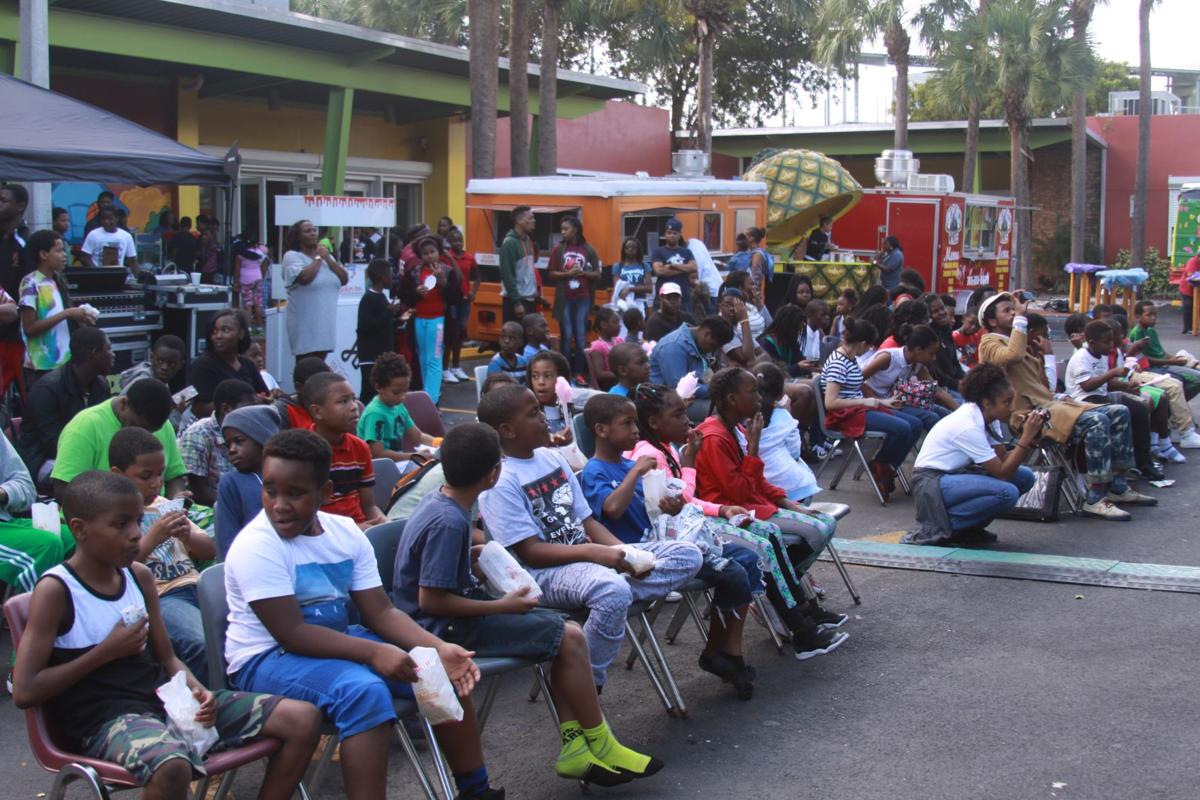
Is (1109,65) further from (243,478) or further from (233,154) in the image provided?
(243,478)

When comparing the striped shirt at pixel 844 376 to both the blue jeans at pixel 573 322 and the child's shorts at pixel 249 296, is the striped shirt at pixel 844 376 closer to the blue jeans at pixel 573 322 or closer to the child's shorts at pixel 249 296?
the blue jeans at pixel 573 322

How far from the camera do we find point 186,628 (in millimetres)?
4520

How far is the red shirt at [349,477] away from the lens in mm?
5566

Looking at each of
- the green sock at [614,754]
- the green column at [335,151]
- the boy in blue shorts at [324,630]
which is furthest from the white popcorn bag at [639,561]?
the green column at [335,151]

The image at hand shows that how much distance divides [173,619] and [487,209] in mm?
11481

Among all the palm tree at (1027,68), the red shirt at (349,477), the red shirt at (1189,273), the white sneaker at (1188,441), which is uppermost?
the palm tree at (1027,68)

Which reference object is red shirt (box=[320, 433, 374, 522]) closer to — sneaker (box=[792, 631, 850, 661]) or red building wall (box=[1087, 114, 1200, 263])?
sneaker (box=[792, 631, 850, 661])

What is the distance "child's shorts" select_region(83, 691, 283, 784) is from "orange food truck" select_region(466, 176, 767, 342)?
1058 centimetres

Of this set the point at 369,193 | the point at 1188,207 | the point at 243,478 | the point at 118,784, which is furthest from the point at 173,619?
the point at 1188,207

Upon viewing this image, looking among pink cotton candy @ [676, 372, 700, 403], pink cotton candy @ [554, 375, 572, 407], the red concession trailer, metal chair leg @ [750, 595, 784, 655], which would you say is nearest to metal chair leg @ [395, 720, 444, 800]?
metal chair leg @ [750, 595, 784, 655]

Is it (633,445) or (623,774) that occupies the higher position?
(633,445)

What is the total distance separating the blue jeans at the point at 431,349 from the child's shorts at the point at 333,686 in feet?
26.2

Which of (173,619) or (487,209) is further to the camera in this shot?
(487,209)

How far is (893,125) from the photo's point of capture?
34.7m
